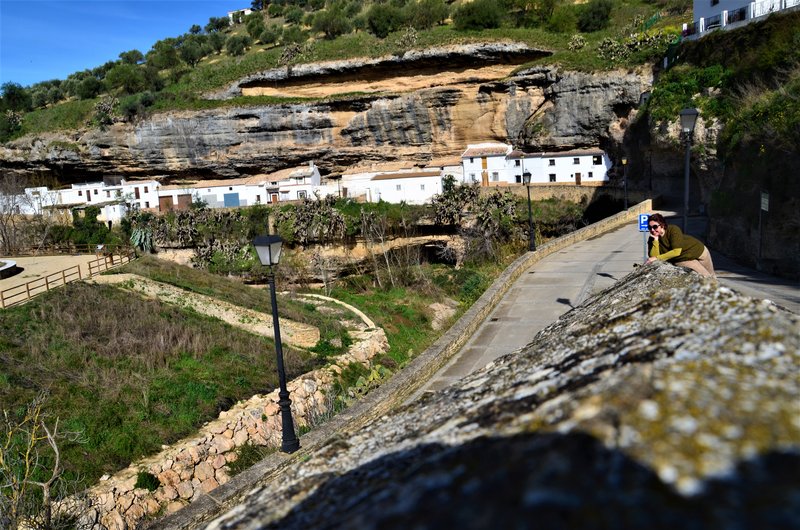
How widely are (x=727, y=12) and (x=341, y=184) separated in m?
31.6

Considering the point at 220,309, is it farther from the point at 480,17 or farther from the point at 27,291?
the point at 480,17

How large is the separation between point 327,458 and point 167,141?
55.7m

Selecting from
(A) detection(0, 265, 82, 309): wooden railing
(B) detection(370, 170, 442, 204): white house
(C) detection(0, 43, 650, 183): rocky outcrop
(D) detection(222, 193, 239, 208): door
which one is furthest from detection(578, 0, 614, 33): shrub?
(A) detection(0, 265, 82, 309): wooden railing

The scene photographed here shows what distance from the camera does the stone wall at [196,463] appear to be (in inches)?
456

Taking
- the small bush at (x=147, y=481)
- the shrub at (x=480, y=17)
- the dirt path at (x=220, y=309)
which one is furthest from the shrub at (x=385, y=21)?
the small bush at (x=147, y=481)

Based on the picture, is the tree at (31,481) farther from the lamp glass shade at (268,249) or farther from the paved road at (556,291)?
the paved road at (556,291)

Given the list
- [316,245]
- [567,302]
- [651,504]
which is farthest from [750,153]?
[316,245]

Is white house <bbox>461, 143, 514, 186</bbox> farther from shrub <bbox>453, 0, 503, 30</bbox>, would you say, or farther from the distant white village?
shrub <bbox>453, 0, 503, 30</bbox>

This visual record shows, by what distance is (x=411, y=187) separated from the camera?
47.4 m

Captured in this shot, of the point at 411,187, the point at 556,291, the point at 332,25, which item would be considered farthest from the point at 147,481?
the point at 332,25

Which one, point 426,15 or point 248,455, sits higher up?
point 426,15

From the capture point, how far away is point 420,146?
53188 millimetres

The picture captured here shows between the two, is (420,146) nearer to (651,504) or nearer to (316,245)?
(316,245)

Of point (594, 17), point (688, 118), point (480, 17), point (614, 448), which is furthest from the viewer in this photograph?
point (594, 17)
